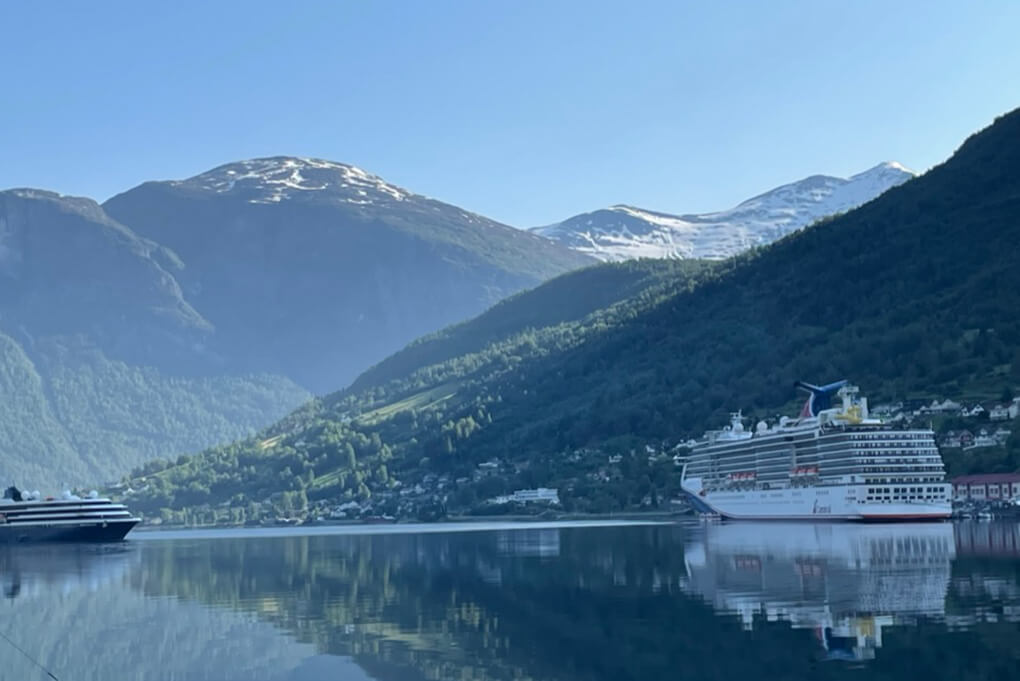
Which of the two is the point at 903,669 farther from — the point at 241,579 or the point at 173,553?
the point at 173,553

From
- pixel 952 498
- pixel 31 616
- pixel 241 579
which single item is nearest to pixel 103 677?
pixel 31 616

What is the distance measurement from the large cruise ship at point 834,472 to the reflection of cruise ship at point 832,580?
36983mm

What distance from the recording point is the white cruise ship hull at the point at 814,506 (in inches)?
6240

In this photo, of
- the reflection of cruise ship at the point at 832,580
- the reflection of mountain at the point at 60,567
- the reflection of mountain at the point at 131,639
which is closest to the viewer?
the reflection of mountain at the point at 131,639

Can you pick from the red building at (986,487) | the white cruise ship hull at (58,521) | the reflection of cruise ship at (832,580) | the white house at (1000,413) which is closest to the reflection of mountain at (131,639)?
the reflection of cruise ship at (832,580)

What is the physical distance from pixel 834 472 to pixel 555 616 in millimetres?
109354

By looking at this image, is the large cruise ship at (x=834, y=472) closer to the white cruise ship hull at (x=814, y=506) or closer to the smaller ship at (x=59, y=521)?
the white cruise ship hull at (x=814, y=506)

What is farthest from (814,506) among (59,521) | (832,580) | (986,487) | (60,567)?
(832,580)

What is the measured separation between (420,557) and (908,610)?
63.9 m

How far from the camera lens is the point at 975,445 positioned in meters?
184

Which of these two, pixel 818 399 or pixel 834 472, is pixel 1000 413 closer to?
pixel 818 399

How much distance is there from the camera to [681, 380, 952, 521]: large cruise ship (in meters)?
161

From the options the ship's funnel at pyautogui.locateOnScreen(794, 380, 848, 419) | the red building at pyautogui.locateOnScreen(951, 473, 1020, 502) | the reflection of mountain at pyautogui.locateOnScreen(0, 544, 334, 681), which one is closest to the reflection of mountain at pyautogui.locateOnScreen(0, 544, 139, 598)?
the reflection of mountain at pyautogui.locateOnScreen(0, 544, 334, 681)

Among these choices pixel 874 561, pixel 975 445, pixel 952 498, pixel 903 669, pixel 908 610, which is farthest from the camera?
pixel 975 445
